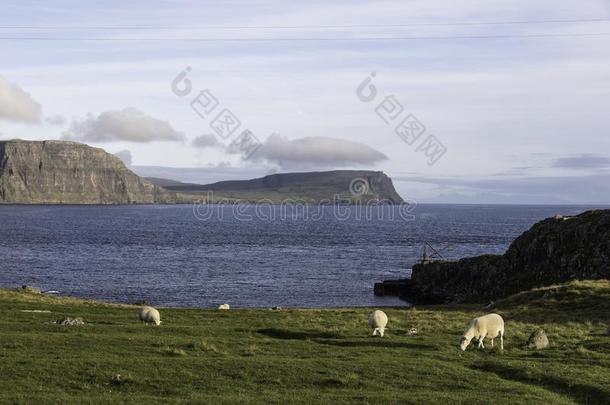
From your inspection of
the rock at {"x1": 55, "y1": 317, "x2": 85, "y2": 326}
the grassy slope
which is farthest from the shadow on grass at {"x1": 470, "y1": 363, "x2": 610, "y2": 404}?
the rock at {"x1": 55, "y1": 317, "x2": 85, "y2": 326}

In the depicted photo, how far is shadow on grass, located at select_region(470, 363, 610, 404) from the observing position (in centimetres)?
2427

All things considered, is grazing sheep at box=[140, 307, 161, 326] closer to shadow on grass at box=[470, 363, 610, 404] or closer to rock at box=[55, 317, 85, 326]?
rock at box=[55, 317, 85, 326]

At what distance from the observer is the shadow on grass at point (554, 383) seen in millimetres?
24266

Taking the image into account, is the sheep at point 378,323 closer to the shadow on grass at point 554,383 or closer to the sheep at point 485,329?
the sheep at point 485,329

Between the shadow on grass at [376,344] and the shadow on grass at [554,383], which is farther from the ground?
the shadow on grass at [376,344]

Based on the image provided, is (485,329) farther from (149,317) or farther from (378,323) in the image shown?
(149,317)

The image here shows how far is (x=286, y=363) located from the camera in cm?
2800

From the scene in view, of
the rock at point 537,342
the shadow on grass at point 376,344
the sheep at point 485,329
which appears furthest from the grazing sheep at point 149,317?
the rock at point 537,342

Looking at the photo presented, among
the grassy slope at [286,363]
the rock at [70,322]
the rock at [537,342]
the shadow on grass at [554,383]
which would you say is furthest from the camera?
the rock at [70,322]

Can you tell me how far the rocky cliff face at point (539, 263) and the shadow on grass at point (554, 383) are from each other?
40.8 m

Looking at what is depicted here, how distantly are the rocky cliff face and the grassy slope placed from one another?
25.8 meters

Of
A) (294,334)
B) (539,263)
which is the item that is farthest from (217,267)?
(294,334)

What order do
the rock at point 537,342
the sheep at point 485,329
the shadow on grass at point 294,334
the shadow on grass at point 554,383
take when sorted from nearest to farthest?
the shadow on grass at point 554,383 < the sheep at point 485,329 < the rock at point 537,342 < the shadow on grass at point 294,334

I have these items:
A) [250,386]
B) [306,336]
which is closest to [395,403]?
[250,386]
